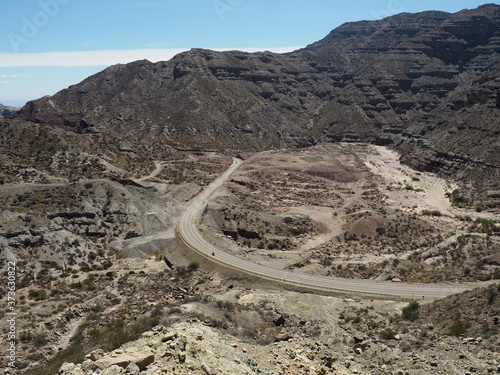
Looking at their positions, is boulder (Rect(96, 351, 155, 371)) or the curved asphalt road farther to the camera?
the curved asphalt road

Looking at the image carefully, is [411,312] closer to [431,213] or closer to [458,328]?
[458,328]

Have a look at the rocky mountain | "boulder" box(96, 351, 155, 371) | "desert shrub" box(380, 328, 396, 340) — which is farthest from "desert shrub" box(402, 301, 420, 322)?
the rocky mountain

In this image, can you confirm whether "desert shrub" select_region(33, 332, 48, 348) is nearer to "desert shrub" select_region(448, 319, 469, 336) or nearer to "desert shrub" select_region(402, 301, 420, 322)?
"desert shrub" select_region(402, 301, 420, 322)

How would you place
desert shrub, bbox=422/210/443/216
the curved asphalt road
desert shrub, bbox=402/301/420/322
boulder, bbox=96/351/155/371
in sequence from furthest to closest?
desert shrub, bbox=422/210/443/216 → the curved asphalt road → desert shrub, bbox=402/301/420/322 → boulder, bbox=96/351/155/371

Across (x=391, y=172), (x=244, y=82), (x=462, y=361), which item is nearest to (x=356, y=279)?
(x=462, y=361)

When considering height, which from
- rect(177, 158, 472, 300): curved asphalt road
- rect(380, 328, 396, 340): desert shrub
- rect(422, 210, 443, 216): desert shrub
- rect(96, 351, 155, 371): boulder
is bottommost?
rect(422, 210, 443, 216): desert shrub

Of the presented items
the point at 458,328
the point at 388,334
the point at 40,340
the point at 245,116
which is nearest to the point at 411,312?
the point at 388,334

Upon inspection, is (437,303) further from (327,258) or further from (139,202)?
(139,202)

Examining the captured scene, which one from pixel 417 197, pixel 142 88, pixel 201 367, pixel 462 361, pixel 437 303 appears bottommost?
pixel 417 197
